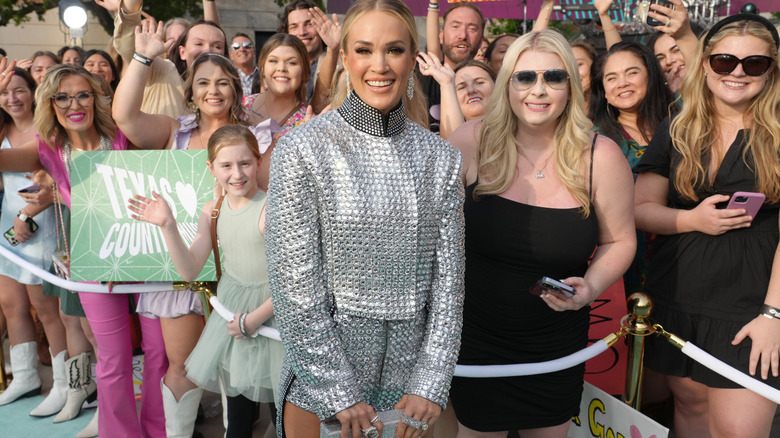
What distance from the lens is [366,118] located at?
2004mm

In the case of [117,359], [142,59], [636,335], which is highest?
[142,59]

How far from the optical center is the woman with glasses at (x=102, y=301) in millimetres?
3637

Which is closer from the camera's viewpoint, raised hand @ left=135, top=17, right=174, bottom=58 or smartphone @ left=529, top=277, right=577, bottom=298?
smartphone @ left=529, top=277, right=577, bottom=298

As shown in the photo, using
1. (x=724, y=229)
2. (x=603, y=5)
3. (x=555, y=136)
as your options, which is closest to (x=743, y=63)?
(x=724, y=229)

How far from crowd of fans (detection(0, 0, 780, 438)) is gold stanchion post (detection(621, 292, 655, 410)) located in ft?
0.34

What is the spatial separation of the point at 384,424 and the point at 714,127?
1977 millimetres

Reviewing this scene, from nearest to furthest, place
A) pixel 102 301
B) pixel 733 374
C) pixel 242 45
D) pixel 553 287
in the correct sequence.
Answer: pixel 553 287 < pixel 733 374 < pixel 102 301 < pixel 242 45

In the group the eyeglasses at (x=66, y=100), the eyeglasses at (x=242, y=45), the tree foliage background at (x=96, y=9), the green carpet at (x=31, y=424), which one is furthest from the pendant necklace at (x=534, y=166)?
the tree foliage background at (x=96, y=9)

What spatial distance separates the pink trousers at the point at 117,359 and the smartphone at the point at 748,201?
2.93 meters

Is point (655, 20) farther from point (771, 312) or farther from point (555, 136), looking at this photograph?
point (771, 312)

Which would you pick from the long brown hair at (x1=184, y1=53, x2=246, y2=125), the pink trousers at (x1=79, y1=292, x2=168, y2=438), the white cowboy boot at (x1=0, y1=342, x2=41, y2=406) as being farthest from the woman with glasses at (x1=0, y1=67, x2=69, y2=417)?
the long brown hair at (x1=184, y1=53, x2=246, y2=125)

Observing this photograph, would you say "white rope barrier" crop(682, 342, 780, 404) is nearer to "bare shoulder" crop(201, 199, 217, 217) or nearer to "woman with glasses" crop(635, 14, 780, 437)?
"woman with glasses" crop(635, 14, 780, 437)

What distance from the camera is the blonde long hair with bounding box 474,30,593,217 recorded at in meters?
2.62

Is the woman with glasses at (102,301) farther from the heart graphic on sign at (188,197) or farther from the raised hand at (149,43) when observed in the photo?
the heart graphic on sign at (188,197)
